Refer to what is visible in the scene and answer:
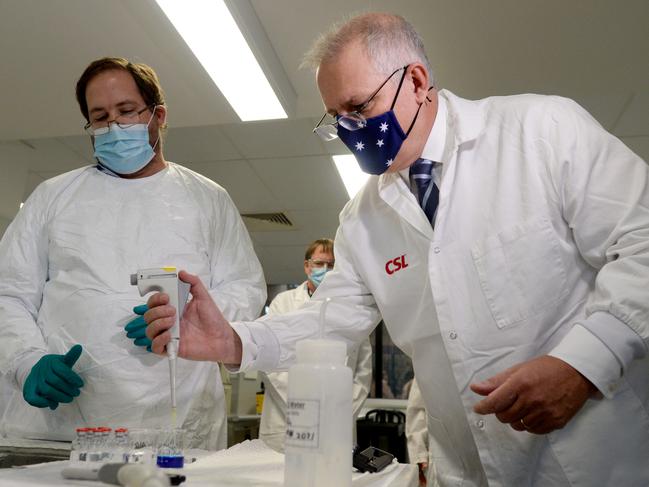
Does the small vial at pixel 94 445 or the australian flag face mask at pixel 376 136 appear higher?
the australian flag face mask at pixel 376 136

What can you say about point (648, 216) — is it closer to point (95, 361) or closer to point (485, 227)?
point (485, 227)

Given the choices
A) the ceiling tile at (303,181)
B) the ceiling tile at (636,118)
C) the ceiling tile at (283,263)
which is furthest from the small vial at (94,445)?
the ceiling tile at (283,263)

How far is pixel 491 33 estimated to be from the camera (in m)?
2.52

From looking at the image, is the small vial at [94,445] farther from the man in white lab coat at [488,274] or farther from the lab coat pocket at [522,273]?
the lab coat pocket at [522,273]

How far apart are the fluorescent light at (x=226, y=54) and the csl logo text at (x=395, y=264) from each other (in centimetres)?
145

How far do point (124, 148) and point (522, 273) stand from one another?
1188mm

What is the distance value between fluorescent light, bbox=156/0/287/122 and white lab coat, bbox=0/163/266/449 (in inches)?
35.4

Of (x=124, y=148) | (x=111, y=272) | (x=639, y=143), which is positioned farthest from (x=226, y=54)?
(x=639, y=143)

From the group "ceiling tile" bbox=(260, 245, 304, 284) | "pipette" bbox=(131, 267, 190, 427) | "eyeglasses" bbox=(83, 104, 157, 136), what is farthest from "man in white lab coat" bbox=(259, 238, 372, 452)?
"ceiling tile" bbox=(260, 245, 304, 284)

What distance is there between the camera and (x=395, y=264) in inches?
48.7

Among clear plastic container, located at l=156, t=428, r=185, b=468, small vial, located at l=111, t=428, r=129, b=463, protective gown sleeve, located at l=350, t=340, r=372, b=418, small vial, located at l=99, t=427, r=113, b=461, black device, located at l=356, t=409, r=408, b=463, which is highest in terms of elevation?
small vial, located at l=99, t=427, r=113, b=461

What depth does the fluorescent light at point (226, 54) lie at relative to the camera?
220 cm

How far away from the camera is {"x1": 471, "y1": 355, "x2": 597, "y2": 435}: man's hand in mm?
789

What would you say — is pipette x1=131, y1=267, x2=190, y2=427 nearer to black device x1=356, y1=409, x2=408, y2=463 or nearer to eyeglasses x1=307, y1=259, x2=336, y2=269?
eyeglasses x1=307, y1=259, x2=336, y2=269
